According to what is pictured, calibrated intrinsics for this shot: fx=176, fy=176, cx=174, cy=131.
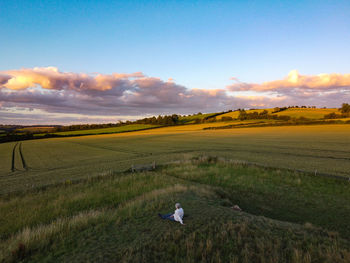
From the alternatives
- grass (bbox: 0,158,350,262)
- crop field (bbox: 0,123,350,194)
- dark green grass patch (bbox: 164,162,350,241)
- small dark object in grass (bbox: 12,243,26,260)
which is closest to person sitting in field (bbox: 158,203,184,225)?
grass (bbox: 0,158,350,262)

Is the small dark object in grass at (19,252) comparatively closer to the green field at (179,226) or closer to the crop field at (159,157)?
the green field at (179,226)

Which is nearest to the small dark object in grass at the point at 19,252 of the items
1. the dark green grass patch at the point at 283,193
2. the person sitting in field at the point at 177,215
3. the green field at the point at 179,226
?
the green field at the point at 179,226

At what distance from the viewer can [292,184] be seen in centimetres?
1736

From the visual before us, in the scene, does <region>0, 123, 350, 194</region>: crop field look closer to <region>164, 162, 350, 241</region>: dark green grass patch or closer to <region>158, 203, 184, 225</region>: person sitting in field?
<region>164, 162, 350, 241</region>: dark green grass patch

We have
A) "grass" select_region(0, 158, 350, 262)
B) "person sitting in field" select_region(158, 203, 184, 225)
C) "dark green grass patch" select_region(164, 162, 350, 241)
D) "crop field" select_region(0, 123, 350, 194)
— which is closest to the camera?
"grass" select_region(0, 158, 350, 262)

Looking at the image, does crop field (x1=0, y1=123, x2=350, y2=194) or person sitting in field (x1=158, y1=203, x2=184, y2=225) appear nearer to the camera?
person sitting in field (x1=158, y1=203, x2=184, y2=225)

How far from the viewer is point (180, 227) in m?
7.81

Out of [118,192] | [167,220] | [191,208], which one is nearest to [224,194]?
[191,208]

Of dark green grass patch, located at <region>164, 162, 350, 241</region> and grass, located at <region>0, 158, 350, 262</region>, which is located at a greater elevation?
grass, located at <region>0, 158, 350, 262</region>

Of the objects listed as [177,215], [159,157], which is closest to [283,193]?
[177,215]

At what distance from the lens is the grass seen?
645cm

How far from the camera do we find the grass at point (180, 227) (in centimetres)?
645

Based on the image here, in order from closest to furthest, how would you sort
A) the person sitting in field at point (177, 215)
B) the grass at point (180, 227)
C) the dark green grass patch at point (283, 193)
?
1. the grass at point (180, 227)
2. the person sitting in field at point (177, 215)
3. the dark green grass patch at point (283, 193)

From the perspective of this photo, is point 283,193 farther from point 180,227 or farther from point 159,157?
point 159,157
